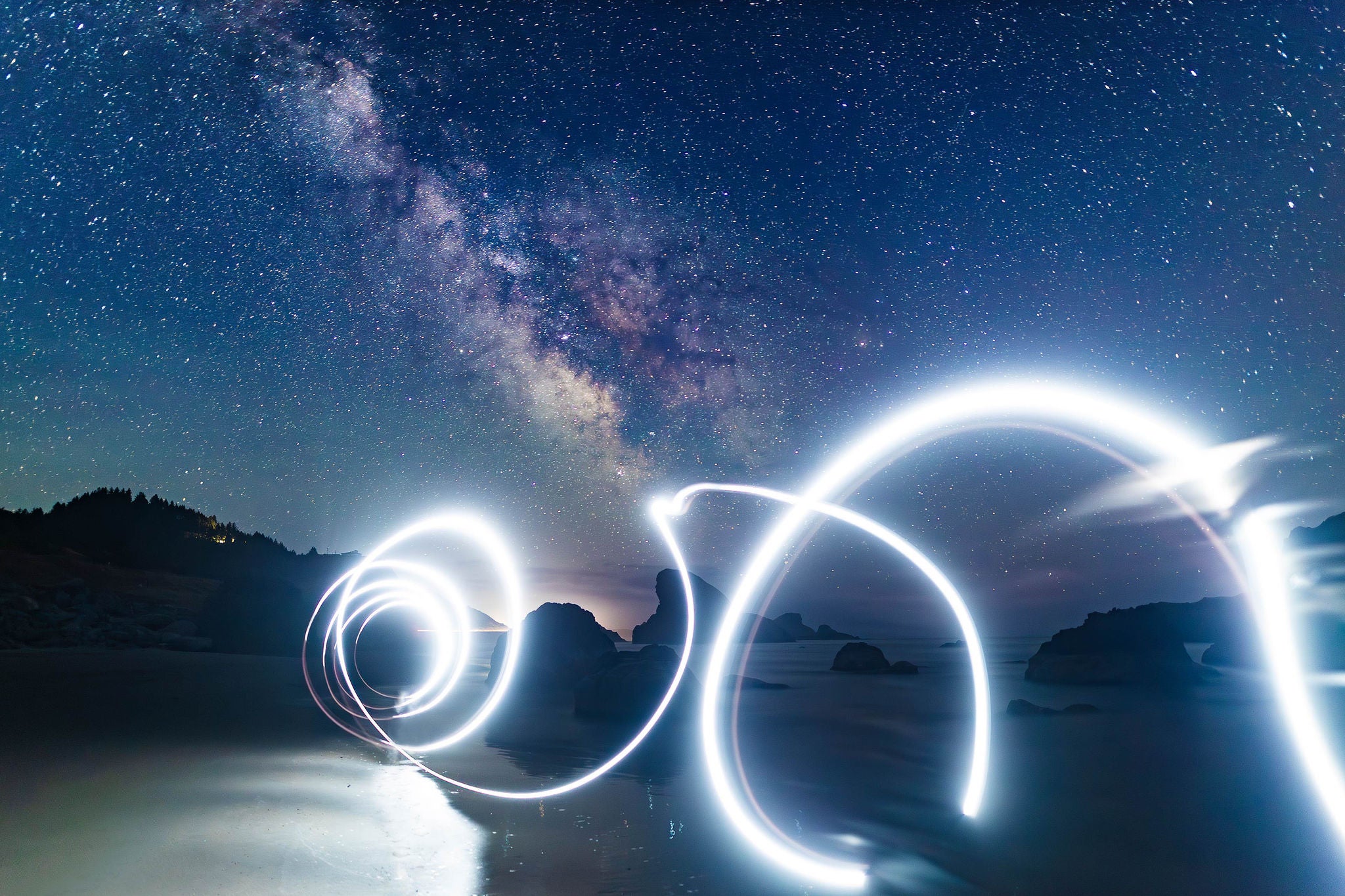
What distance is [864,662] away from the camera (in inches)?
2178

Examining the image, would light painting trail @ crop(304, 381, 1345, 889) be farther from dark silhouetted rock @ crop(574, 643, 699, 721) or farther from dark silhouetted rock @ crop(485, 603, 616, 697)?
dark silhouetted rock @ crop(485, 603, 616, 697)

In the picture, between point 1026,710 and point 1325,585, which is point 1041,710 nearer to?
point 1026,710

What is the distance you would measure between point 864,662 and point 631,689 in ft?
129

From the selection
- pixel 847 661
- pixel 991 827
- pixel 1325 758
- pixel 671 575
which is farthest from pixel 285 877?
pixel 671 575

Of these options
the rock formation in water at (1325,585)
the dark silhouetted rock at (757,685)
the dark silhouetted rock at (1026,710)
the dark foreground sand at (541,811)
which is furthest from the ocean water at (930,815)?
the rock formation in water at (1325,585)

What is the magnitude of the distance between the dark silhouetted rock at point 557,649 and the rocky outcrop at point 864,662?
29.8 m

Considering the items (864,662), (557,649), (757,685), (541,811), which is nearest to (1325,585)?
(864,662)

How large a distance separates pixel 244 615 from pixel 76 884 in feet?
99.4

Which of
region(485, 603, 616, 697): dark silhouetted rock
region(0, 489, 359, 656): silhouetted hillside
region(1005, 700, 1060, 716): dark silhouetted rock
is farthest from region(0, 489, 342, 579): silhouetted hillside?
region(1005, 700, 1060, 716): dark silhouetted rock

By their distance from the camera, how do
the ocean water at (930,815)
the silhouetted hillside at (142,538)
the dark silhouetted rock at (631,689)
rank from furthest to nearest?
the silhouetted hillside at (142,538), the dark silhouetted rock at (631,689), the ocean water at (930,815)

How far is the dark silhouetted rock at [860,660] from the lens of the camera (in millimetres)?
55031

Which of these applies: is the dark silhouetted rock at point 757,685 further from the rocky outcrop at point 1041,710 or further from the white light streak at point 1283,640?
the white light streak at point 1283,640

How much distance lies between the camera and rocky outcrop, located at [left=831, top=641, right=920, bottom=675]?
54.8 m

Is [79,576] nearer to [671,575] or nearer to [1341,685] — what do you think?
[671,575]
